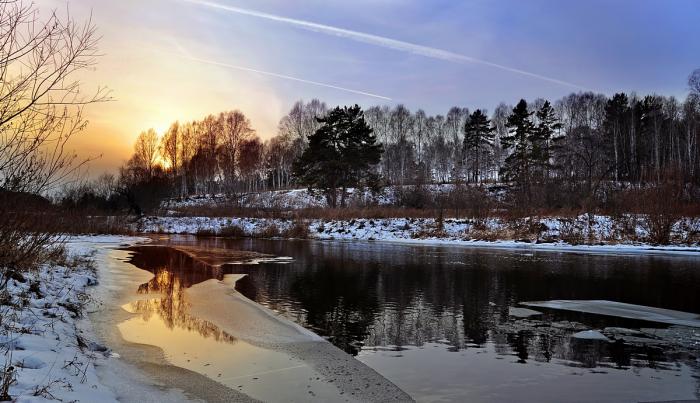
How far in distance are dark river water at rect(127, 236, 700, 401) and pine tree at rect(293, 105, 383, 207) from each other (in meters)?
34.3

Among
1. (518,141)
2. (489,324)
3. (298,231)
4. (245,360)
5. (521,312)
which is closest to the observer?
(245,360)

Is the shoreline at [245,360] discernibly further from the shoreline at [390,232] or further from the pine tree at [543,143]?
the pine tree at [543,143]

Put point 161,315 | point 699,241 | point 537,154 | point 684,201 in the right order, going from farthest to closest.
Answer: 1. point 537,154
2. point 684,201
3. point 699,241
4. point 161,315

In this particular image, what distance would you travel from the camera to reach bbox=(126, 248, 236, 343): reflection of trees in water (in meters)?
8.55

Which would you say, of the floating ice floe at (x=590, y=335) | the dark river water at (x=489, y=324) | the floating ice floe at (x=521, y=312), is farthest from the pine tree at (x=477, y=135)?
the floating ice floe at (x=590, y=335)

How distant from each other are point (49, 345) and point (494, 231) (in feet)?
102

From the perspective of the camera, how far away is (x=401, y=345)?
25.6 feet

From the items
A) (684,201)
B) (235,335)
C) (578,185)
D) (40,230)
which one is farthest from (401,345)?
(578,185)

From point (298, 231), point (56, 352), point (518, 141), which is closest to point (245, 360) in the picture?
point (56, 352)

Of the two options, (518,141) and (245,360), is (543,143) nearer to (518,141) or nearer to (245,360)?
(518,141)

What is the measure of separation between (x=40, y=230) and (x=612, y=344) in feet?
36.7

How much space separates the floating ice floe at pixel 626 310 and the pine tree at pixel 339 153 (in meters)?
42.1

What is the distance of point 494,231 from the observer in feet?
111

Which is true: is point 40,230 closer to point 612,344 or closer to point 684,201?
point 612,344
